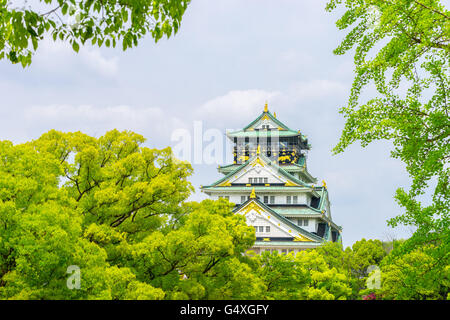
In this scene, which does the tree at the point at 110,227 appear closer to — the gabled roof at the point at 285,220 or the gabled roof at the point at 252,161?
the gabled roof at the point at 285,220

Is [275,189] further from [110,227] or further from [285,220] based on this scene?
[110,227]

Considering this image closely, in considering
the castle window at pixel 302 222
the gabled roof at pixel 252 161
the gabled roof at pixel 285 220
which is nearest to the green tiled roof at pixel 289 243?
the gabled roof at pixel 285 220

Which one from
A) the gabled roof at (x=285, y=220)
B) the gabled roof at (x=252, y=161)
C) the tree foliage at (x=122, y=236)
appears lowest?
the tree foliage at (x=122, y=236)

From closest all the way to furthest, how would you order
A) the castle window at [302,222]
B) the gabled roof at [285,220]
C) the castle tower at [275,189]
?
1. the gabled roof at [285,220]
2. the castle tower at [275,189]
3. the castle window at [302,222]

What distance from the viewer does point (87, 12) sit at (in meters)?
7.82

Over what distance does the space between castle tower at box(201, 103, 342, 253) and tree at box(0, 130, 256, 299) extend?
1923 centimetres

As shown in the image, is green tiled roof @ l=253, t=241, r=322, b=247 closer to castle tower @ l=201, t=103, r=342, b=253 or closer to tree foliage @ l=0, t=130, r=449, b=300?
castle tower @ l=201, t=103, r=342, b=253

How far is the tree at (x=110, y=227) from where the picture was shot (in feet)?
44.7

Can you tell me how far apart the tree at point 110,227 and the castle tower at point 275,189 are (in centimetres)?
1923

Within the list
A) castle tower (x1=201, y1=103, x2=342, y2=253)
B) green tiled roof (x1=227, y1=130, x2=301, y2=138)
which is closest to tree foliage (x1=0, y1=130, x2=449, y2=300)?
castle tower (x1=201, y1=103, x2=342, y2=253)

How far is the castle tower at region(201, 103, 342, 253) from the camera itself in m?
40.2

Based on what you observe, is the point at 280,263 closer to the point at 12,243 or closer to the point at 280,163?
the point at 12,243
